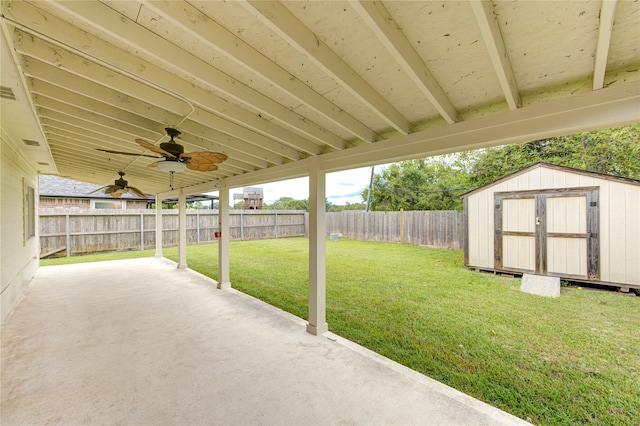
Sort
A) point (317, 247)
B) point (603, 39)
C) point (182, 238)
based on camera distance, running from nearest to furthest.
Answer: point (603, 39), point (317, 247), point (182, 238)

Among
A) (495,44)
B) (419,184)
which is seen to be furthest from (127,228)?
(419,184)

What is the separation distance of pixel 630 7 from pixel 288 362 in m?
3.19

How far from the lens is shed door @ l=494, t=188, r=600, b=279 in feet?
16.3

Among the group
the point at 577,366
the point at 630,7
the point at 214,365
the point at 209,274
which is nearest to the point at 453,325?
the point at 577,366

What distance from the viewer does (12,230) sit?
12.9 feet

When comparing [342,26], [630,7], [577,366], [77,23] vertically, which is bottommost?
[577,366]

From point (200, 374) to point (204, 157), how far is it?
2030 millimetres

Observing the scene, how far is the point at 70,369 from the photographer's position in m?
2.48

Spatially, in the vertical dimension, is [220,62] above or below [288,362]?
above

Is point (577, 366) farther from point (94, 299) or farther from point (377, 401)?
point (94, 299)

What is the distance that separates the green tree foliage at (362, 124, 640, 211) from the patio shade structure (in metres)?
7.20

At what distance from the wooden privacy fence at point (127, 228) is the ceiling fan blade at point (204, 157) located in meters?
9.46

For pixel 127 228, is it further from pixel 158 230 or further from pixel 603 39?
pixel 603 39

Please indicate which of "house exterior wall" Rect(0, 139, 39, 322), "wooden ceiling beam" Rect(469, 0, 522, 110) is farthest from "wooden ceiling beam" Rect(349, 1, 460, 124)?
"house exterior wall" Rect(0, 139, 39, 322)
